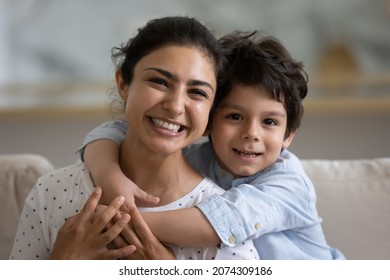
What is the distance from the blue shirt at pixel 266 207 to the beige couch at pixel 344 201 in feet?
0.51

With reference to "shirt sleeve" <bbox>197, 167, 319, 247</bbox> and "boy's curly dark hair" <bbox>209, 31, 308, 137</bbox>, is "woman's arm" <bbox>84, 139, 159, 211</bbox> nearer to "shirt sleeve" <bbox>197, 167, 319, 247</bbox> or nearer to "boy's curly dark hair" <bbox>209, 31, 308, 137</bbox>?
"shirt sleeve" <bbox>197, 167, 319, 247</bbox>

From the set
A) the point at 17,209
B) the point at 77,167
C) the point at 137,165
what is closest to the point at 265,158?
the point at 137,165

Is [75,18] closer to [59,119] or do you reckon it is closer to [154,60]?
[59,119]

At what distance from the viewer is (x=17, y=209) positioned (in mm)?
1708

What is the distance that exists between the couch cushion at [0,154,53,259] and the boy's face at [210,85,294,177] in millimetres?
579

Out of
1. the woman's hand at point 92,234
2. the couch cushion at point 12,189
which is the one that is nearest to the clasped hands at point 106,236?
the woman's hand at point 92,234

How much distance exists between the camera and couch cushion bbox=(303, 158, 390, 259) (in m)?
1.64

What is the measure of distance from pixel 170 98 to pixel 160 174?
18cm

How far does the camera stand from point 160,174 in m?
1.31

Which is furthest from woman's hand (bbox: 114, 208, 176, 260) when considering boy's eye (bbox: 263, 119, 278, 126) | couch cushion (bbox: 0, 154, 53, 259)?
couch cushion (bbox: 0, 154, 53, 259)

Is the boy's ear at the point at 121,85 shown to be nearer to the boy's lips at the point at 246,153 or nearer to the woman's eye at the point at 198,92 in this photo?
the woman's eye at the point at 198,92

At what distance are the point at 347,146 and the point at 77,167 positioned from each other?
1655 mm

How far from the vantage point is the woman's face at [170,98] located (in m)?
1.21
